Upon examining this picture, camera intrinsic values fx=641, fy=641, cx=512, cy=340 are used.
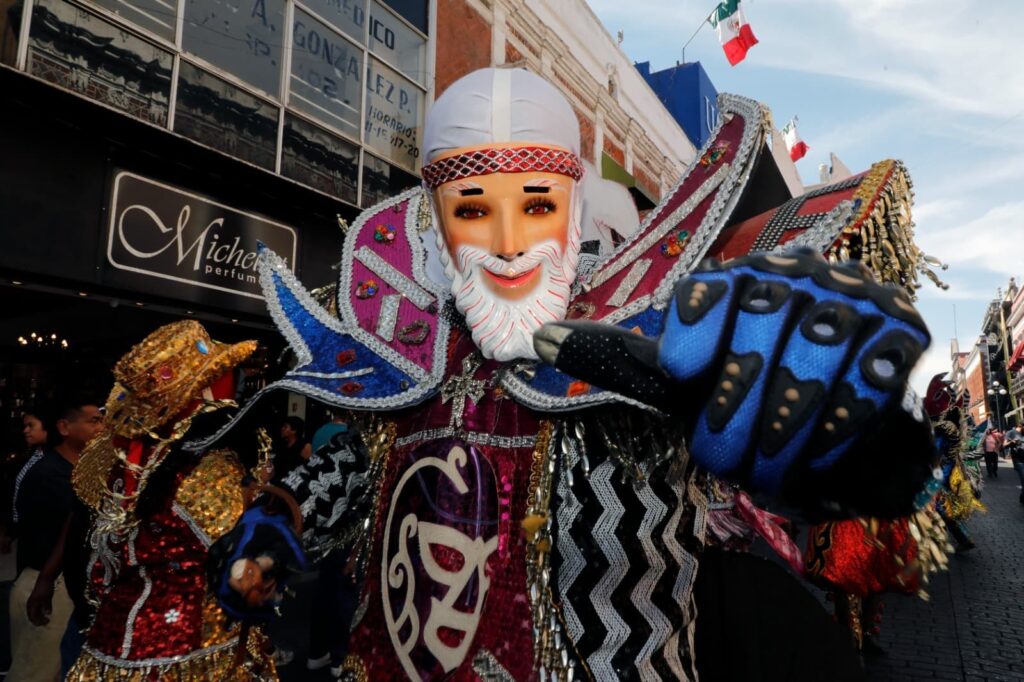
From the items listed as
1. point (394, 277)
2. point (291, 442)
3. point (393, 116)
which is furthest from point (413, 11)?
point (394, 277)

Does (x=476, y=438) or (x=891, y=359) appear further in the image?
(x=476, y=438)

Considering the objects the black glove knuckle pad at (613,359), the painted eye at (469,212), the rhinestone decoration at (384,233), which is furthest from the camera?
the rhinestone decoration at (384,233)

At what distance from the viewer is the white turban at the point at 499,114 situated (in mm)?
1498

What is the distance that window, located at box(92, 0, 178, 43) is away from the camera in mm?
5473

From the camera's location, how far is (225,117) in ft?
21.0

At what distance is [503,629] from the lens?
1.24 m

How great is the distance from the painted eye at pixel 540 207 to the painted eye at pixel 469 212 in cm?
10

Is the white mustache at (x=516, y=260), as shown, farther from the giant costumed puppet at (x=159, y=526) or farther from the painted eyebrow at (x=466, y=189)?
the giant costumed puppet at (x=159, y=526)

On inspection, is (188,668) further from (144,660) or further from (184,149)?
(184,149)

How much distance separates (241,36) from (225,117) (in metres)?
0.92

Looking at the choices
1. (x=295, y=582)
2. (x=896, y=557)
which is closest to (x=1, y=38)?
(x=295, y=582)

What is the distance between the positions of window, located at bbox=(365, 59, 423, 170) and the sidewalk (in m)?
7.54

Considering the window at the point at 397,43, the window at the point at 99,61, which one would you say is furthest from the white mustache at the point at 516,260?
the window at the point at 397,43

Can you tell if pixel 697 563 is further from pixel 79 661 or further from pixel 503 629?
pixel 79 661
